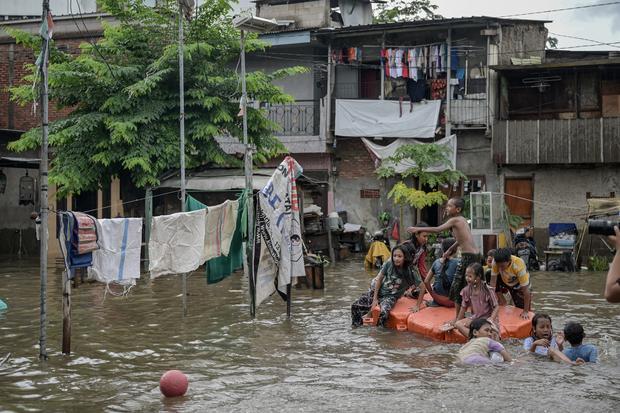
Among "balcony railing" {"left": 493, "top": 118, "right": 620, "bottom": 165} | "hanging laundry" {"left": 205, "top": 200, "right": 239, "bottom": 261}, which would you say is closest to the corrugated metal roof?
"balcony railing" {"left": 493, "top": 118, "right": 620, "bottom": 165}

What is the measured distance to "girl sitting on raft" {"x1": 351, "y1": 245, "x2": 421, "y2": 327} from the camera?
13.0m

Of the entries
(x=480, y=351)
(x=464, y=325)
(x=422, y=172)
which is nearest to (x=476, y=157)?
(x=422, y=172)

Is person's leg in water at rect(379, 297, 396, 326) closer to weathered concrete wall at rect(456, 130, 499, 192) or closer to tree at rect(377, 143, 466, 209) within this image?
tree at rect(377, 143, 466, 209)

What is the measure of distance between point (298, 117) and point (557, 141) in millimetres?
8870

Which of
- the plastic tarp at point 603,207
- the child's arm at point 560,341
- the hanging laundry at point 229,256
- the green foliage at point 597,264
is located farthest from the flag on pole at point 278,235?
the green foliage at point 597,264

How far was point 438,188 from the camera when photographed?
2827 cm

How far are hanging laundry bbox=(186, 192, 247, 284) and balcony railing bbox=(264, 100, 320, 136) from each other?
612 inches

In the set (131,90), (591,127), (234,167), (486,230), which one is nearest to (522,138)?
(591,127)

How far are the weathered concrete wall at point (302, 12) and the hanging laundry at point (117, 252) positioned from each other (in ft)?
66.8

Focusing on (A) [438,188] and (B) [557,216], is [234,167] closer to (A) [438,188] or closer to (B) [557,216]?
(A) [438,188]

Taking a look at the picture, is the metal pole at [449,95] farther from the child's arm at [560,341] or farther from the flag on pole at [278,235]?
the child's arm at [560,341]

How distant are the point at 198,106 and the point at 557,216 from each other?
39.5 feet

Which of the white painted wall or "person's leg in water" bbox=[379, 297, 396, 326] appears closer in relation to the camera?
"person's leg in water" bbox=[379, 297, 396, 326]

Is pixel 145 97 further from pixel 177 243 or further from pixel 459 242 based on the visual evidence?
pixel 459 242
